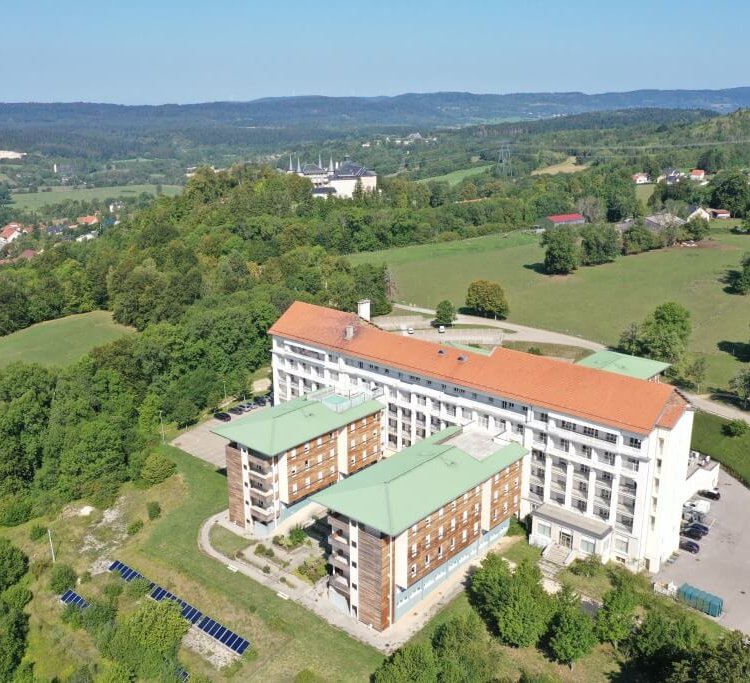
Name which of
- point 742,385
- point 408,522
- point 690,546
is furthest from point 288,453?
point 742,385

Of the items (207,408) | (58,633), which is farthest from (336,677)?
(207,408)

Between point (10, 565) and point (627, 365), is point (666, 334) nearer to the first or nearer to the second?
point (627, 365)

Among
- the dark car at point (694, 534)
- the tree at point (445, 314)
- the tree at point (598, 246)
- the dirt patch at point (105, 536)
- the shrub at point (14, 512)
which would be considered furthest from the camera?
the tree at point (598, 246)

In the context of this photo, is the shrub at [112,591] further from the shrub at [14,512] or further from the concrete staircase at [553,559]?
the concrete staircase at [553,559]

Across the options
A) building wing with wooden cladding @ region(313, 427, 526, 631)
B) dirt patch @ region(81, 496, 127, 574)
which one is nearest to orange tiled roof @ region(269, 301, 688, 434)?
building wing with wooden cladding @ region(313, 427, 526, 631)

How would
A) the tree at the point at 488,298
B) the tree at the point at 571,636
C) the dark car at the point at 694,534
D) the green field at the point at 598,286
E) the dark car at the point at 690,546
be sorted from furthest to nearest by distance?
1. the tree at the point at 488,298
2. the green field at the point at 598,286
3. the dark car at the point at 694,534
4. the dark car at the point at 690,546
5. the tree at the point at 571,636

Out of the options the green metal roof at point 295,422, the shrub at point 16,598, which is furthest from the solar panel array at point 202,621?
the green metal roof at point 295,422

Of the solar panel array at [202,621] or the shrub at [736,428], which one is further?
the shrub at [736,428]

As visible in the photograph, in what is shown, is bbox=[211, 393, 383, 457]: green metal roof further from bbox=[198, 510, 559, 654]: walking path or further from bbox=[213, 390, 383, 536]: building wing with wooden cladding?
bbox=[198, 510, 559, 654]: walking path
